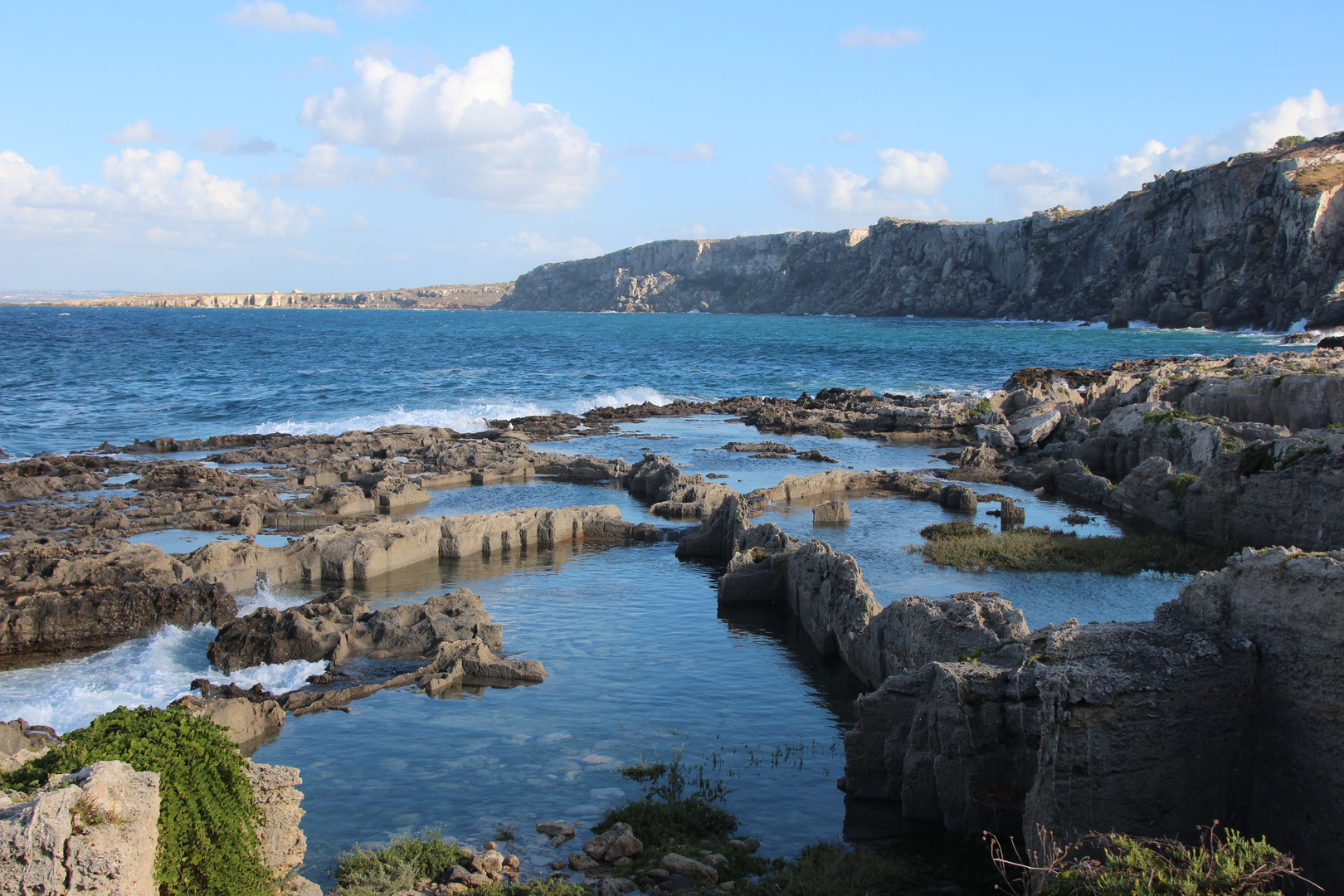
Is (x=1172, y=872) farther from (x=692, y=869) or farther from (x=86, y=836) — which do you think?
(x=86, y=836)

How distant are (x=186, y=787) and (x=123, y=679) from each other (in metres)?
8.78

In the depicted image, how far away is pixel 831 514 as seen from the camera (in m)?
26.2

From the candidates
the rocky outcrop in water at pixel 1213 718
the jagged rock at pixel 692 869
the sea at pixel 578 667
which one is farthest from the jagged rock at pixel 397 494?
the rocky outcrop in water at pixel 1213 718

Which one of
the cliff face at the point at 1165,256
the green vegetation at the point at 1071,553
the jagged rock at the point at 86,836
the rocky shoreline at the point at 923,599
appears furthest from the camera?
the cliff face at the point at 1165,256

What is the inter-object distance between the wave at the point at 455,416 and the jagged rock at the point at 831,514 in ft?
79.4

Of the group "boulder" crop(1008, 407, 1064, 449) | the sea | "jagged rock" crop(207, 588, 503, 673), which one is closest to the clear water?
the sea

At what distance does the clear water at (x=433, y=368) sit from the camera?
158 feet

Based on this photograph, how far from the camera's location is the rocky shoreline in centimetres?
852

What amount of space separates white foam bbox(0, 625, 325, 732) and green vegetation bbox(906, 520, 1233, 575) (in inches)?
557

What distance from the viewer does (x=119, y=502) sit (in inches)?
1032

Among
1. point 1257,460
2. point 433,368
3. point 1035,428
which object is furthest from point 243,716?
point 433,368

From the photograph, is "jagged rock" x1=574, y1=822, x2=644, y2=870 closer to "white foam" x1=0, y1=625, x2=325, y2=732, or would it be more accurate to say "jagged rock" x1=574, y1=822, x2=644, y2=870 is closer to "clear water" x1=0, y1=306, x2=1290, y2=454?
"white foam" x1=0, y1=625, x2=325, y2=732

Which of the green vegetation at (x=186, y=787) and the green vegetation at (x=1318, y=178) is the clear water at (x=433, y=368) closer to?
the green vegetation at (x=1318, y=178)

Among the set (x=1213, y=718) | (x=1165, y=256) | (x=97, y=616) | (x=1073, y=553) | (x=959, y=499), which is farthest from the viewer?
(x=1165, y=256)
